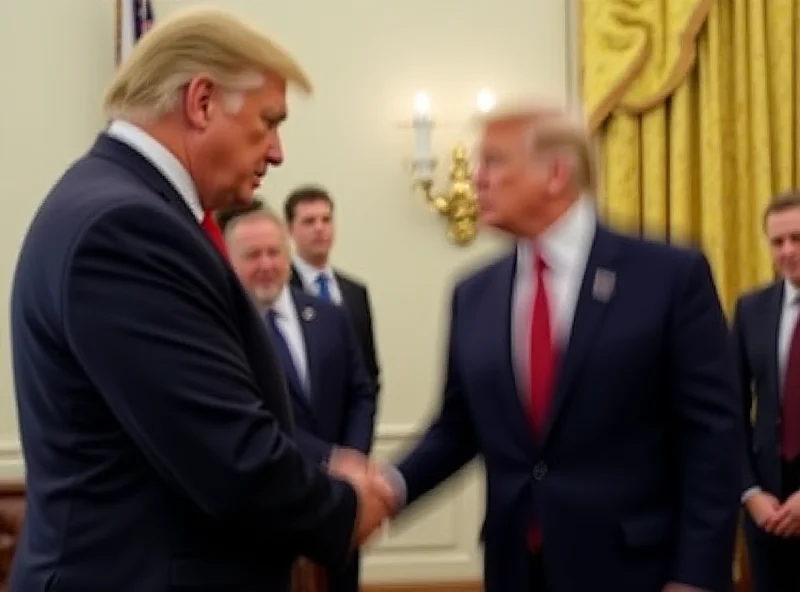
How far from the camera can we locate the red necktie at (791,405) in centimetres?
411

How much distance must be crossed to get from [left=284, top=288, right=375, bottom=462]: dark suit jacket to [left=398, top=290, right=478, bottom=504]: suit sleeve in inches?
48.5

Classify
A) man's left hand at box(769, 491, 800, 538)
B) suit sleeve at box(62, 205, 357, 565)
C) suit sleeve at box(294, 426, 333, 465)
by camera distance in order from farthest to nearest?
man's left hand at box(769, 491, 800, 538) < suit sleeve at box(294, 426, 333, 465) < suit sleeve at box(62, 205, 357, 565)

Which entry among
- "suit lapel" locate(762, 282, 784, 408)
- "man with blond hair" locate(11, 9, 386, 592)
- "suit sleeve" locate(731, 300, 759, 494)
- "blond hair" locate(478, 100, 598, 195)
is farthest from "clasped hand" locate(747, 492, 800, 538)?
"man with blond hair" locate(11, 9, 386, 592)

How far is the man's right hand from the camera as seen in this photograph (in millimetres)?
4043

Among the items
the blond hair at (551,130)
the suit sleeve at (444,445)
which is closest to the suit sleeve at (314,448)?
the suit sleeve at (444,445)

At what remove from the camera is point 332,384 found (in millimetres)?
4199

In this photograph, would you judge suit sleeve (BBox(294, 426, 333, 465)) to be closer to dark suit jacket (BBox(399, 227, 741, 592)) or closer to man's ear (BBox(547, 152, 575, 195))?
dark suit jacket (BBox(399, 227, 741, 592))

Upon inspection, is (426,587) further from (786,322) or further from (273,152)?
(273,152)

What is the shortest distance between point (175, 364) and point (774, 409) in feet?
9.21

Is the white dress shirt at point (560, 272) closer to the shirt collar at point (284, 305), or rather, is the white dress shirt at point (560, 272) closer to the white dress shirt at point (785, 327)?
the shirt collar at point (284, 305)

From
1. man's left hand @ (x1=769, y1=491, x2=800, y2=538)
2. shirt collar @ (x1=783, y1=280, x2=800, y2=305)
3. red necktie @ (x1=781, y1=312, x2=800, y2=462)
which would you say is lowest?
man's left hand @ (x1=769, y1=491, x2=800, y2=538)

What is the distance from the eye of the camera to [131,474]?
70.7 inches

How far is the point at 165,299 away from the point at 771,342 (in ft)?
9.37

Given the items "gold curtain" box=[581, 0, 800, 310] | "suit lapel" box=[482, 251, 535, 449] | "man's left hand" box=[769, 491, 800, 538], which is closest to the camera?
"suit lapel" box=[482, 251, 535, 449]
